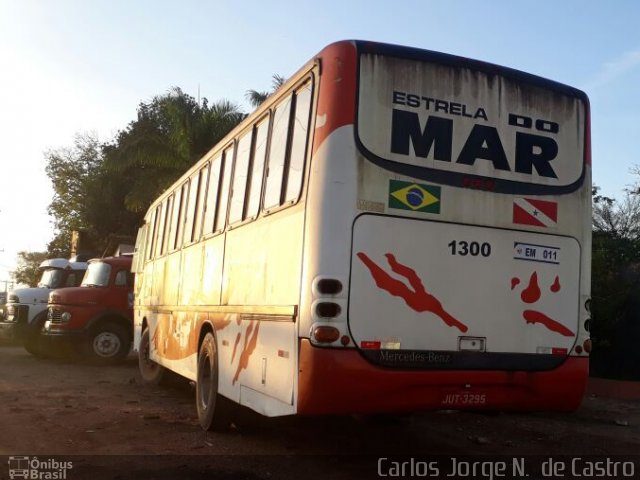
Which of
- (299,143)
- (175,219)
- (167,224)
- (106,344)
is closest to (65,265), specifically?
(106,344)

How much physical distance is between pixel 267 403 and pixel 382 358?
1.21 m

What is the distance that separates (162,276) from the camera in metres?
11.6

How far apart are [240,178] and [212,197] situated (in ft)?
4.28

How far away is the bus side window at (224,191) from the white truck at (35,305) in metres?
10.6

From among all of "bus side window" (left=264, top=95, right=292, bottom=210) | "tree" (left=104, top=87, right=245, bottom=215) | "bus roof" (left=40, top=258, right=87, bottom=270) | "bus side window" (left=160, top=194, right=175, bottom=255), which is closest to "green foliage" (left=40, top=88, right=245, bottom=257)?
"tree" (left=104, top=87, right=245, bottom=215)

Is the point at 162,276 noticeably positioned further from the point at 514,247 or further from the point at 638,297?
the point at 638,297

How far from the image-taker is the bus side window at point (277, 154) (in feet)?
20.9

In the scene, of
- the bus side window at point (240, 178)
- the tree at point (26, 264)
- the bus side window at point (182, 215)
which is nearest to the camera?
the bus side window at point (240, 178)

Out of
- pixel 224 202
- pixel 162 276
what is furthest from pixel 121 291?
pixel 224 202

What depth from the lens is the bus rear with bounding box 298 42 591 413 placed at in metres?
5.36

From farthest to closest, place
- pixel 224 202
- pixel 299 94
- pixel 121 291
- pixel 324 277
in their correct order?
pixel 121 291, pixel 224 202, pixel 299 94, pixel 324 277

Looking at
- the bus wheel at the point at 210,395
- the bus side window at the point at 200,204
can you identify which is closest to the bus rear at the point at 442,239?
the bus wheel at the point at 210,395

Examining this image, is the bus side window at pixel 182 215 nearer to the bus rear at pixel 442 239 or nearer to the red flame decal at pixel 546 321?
the bus rear at pixel 442 239

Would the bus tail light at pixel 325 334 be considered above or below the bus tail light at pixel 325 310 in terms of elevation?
below
